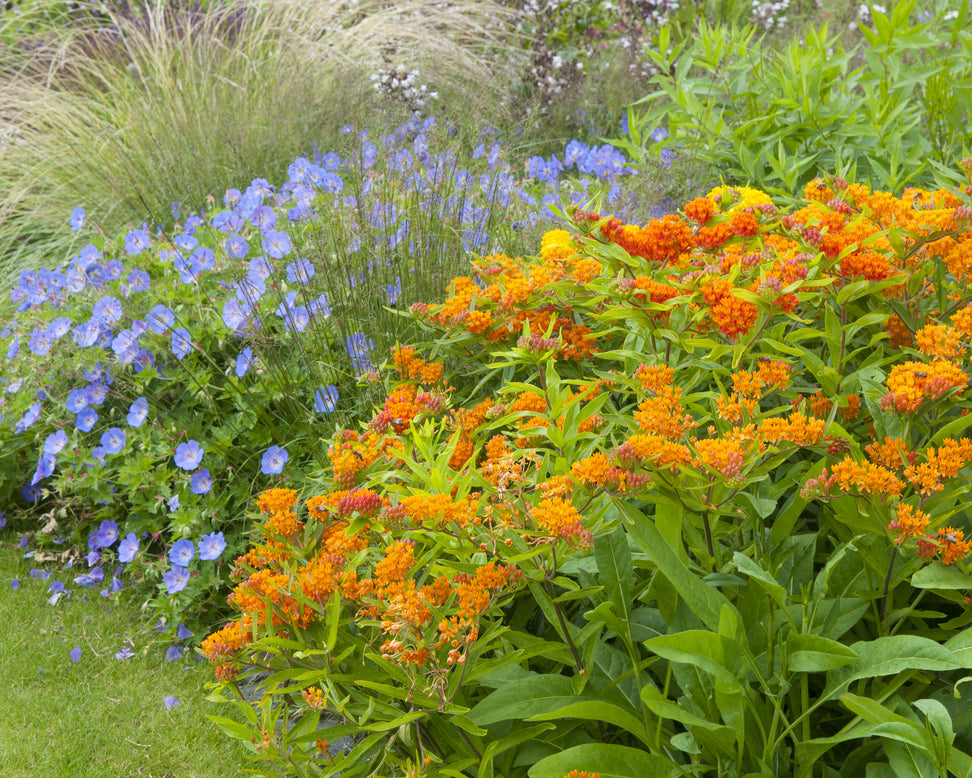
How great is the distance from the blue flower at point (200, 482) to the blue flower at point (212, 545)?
169mm

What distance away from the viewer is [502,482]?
1338 millimetres

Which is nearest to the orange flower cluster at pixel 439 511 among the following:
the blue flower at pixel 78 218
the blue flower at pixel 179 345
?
the blue flower at pixel 179 345

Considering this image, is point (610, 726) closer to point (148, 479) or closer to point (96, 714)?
point (96, 714)

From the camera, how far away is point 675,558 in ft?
4.21

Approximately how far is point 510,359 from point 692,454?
58 cm

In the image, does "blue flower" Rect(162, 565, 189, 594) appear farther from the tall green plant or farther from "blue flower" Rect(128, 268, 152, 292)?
the tall green plant

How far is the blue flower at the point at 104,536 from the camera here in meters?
2.83

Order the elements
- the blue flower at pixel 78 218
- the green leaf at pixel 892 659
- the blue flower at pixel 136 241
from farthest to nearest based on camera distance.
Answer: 1. the blue flower at pixel 78 218
2. the blue flower at pixel 136 241
3. the green leaf at pixel 892 659

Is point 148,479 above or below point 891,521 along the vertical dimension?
below

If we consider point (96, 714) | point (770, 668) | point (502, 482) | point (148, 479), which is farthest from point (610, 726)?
point (148, 479)

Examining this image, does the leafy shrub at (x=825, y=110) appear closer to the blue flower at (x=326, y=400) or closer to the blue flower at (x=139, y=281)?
the blue flower at (x=326, y=400)

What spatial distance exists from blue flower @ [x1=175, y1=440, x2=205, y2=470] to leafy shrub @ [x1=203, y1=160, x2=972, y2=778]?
1061mm

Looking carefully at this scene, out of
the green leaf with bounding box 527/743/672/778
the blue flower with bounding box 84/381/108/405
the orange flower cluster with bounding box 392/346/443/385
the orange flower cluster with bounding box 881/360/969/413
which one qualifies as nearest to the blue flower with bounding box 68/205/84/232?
the blue flower with bounding box 84/381/108/405

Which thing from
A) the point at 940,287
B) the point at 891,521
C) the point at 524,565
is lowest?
the point at 524,565
